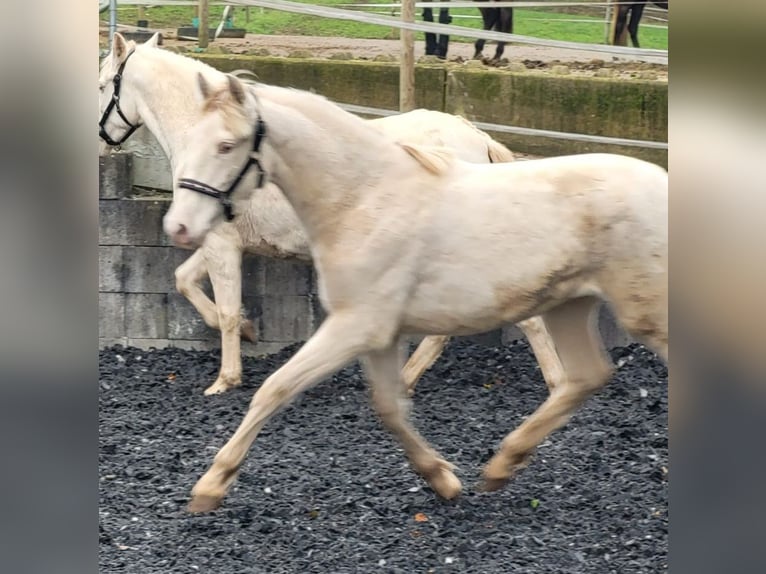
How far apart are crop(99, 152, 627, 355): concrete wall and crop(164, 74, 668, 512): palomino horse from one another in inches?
115

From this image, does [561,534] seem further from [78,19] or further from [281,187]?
[78,19]

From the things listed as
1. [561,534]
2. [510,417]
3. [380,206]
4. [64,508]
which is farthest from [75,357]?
[510,417]

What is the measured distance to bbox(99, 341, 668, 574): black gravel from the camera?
150 inches

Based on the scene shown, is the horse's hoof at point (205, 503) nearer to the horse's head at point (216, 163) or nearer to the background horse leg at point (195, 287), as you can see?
the horse's head at point (216, 163)

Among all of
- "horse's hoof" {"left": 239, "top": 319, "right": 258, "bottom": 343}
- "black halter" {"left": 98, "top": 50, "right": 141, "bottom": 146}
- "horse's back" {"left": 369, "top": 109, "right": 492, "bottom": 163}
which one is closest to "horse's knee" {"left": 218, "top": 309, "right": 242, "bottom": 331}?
"horse's hoof" {"left": 239, "top": 319, "right": 258, "bottom": 343}

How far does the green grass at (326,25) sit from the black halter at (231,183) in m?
7.71

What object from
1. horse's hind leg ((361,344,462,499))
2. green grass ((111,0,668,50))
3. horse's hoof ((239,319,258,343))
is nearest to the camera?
horse's hind leg ((361,344,462,499))

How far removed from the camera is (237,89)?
3.64 m

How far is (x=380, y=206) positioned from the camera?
3.79m

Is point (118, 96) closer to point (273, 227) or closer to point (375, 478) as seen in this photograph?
point (273, 227)

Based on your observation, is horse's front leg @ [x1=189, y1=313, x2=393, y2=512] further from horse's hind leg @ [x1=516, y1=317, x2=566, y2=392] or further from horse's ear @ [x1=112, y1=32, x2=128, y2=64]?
horse's ear @ [x1=112, y1=32, x2=128, y2=64]

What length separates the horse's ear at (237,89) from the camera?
3.63m

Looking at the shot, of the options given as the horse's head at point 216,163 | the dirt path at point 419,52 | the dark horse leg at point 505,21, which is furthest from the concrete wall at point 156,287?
the dark horse leg at point 505,21

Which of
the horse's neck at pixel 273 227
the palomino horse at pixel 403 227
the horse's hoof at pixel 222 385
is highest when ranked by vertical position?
the palomino horse at pixel 403 227
